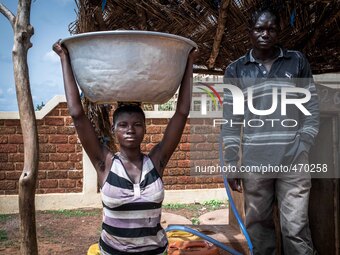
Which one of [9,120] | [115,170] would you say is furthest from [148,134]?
[115,170]

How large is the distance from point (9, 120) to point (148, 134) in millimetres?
2273

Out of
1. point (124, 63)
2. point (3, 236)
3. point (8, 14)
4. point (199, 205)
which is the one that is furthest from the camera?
point (199, 205)

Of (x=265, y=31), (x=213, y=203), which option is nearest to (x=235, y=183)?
(x=265, y=31)

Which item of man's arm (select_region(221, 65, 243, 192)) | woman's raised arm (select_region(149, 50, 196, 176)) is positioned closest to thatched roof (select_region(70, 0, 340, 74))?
man's arm (select_region(221, 65, 243, 192))

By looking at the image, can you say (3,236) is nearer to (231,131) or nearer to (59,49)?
(231,131)

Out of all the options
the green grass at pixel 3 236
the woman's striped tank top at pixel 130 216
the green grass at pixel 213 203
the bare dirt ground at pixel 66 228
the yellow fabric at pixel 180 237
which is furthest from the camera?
the green grass at pixel 213 203

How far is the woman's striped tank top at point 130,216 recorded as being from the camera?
6.10 feet

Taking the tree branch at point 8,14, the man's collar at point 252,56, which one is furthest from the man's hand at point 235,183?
the tree branch at point 8,14

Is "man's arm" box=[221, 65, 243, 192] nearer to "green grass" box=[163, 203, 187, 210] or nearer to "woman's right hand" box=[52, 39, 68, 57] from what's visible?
"woman's right hand" box=[52, 39, 68, 57]

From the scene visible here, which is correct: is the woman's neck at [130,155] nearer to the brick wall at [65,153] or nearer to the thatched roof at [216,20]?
the thatched roof at [216,20]

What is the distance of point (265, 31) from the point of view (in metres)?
2.62

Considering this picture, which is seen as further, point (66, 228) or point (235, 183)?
point (66, 228)

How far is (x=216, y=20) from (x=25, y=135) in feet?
5.26

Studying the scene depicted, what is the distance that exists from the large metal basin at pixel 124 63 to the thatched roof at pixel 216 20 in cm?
113
